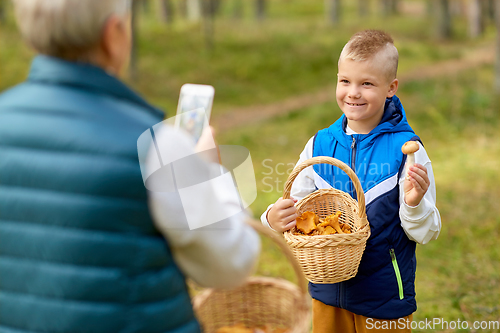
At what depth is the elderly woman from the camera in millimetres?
1129

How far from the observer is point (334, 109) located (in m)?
9.12

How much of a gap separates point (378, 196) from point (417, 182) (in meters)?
0.25

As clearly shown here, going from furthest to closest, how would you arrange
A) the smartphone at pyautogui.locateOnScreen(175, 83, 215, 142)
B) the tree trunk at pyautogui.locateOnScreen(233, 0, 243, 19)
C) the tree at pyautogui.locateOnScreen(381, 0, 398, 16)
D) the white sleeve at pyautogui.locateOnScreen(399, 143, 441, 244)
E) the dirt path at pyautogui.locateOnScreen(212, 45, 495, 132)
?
the tree trunk at pyautogui.locateOnScreen(233, 0, 243, 19), the tree at pyautogui.locateOnScreen(381, 0, 398, 16), the dirt path at pyautogui.locateOnScreen(212, 45, 495, 132), the white sleeve at pyautogui.locateOnScreen(399, 143, 441, 244), the smartphone at pyautogui.locateOnScreen(175, 83, 215, 142)

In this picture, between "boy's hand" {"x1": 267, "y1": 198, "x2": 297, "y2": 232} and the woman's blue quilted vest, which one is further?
"boy's hand" {"x1": 267, "y1": 198, "x2": 297, "y2": 232}

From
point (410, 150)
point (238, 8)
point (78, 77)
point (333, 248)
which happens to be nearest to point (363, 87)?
point (410, 150)

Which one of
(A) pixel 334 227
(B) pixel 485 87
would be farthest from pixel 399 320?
(B) pixel 485 87

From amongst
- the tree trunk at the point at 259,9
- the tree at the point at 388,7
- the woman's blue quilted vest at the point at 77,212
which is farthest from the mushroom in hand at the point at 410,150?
the tree at the point at 388,7

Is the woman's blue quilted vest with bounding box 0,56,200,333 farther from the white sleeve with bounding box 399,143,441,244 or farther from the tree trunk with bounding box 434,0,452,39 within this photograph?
the tree trunk with bounding box 434,0,452,39

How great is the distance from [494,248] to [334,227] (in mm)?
2864

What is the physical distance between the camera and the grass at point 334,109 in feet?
13.2

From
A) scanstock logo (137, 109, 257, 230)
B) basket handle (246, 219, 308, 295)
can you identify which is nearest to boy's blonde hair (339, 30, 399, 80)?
basket handle (246, 219, 308, 295)

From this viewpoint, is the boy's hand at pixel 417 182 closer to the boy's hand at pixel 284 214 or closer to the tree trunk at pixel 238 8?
the boy's hand at pixel 284 214

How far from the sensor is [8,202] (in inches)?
46.8

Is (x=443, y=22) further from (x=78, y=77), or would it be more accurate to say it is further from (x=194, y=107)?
(x=78, y=77)
